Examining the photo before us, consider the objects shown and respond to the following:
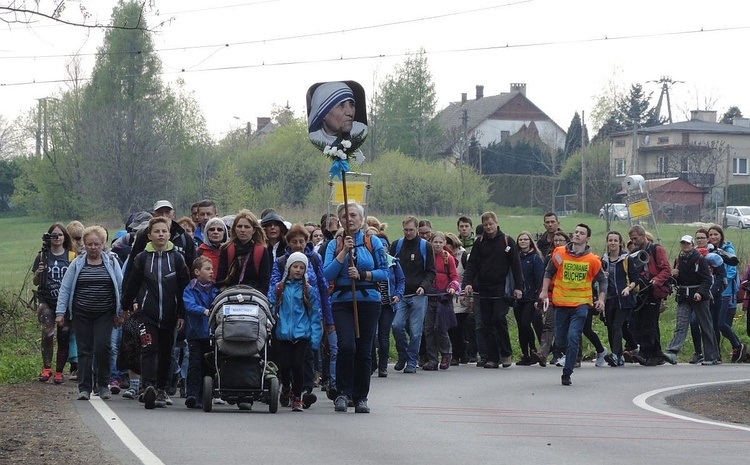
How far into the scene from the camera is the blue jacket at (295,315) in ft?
42.8

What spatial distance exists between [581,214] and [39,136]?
4125 centimetres

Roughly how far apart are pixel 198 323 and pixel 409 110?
9099 cm

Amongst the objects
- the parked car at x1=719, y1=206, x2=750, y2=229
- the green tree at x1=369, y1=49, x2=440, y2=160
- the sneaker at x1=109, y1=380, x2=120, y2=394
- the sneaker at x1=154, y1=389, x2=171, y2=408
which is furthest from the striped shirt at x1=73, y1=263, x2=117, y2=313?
the green tree at x1=369, y1=49, x2=440, y2=160

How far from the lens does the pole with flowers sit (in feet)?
44.0

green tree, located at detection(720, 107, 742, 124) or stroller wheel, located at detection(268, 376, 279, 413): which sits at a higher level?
green tree, located at detection(720, 107, 742, 124)

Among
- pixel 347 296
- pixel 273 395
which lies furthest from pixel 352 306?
pixel 273 395

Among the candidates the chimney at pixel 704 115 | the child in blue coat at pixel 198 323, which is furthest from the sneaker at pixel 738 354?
the chimney at pixel 704 115

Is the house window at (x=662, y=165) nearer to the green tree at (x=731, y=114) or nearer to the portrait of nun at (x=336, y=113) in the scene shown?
the green tree at (x=731, y=114)

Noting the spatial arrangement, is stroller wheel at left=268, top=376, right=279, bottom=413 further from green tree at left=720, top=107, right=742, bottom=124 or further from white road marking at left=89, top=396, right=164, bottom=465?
green tree at left=720, top=107, right=742, bottom=124

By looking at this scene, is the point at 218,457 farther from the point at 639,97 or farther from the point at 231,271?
the point at 639,97

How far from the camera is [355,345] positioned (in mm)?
12859

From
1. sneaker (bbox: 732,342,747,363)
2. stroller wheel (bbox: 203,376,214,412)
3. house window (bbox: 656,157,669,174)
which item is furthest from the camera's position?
house window (bbox: 656,157,669,174)

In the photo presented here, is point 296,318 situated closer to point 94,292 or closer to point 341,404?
point 341,404

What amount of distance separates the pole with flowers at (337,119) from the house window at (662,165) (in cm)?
7866
